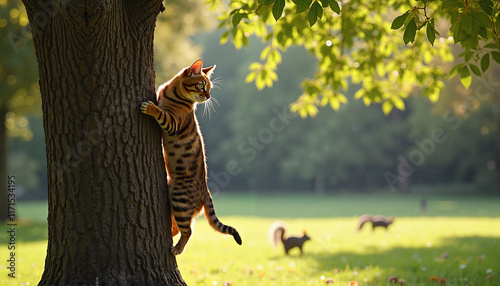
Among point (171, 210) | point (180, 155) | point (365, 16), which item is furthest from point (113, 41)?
point (365, 16)

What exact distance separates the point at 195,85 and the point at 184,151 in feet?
2.08

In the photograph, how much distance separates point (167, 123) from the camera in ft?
12.3

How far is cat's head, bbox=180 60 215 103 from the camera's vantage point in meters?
4.18

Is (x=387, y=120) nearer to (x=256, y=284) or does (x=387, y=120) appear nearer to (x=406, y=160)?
(x=406, y=160)

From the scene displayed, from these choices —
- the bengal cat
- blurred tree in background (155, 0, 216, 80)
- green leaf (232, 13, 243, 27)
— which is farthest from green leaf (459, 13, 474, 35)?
blurred tree in background (155, 0, 216, 80)

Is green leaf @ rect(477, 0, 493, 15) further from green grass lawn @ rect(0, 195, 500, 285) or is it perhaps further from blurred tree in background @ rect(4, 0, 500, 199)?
blurred tree in background @ rect(4, 0, 500, 199)

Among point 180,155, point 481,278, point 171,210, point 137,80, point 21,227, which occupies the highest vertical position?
point 21,227

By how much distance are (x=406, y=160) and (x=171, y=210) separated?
3518cm

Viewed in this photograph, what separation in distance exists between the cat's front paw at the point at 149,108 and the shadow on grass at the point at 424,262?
3.51m

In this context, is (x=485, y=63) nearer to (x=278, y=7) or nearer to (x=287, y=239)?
(x=278, y=7)

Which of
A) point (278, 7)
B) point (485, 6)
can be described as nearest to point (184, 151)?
point (278, 7)

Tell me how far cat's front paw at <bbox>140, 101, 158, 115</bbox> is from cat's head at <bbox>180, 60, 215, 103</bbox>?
23.1 inches

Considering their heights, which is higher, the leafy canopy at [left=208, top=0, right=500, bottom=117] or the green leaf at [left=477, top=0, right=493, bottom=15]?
the leafy canopy at [left=208, top=0, right=500, bottom=117]

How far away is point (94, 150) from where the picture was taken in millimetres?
3428
